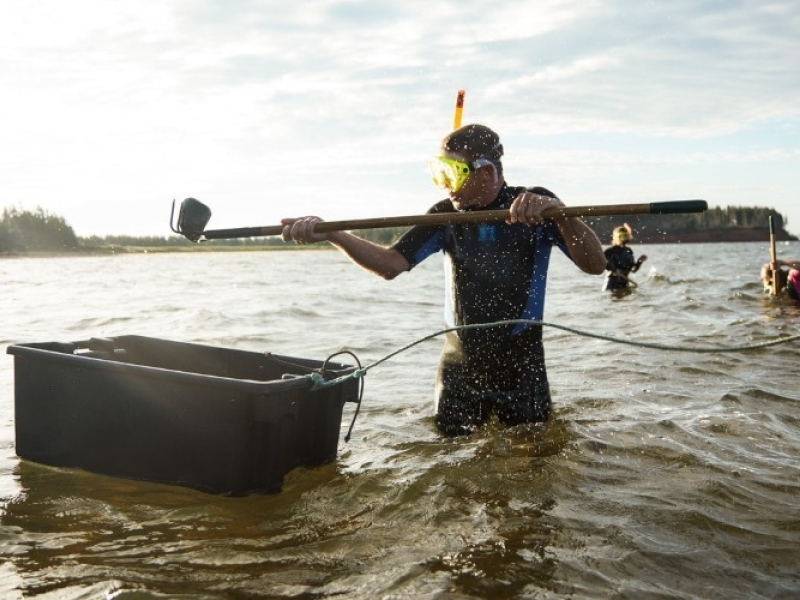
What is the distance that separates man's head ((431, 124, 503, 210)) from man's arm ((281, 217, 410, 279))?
56cm

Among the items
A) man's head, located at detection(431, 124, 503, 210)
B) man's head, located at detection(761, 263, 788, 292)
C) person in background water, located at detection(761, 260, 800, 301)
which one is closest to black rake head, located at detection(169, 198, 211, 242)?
man's head, located at detection(431, 124, 503, 210)

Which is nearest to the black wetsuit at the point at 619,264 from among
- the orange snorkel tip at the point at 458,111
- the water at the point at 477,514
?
the water at the point at 477,514

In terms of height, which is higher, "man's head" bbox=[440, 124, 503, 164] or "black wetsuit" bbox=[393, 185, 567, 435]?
"man's head" bbox=[440, 124, 503, 164]

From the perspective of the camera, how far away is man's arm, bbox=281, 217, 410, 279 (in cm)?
454

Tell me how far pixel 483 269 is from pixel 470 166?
0.65m

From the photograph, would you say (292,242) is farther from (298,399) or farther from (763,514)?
(763,514)

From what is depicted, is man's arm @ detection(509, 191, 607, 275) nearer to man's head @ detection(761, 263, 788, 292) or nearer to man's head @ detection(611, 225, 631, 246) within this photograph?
man's head @ detection(761, 263, 788, 292)

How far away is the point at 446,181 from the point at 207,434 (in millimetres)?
2072

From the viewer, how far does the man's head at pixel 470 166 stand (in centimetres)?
468

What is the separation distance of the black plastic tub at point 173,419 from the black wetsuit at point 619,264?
1577 cm

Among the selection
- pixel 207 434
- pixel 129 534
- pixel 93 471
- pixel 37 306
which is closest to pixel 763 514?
pixel 207 434

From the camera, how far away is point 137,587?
3123 millimetres

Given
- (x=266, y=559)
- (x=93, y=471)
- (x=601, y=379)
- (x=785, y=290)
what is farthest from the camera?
(x=785, y=290)

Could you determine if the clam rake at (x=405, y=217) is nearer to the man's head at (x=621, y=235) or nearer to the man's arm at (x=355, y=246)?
the man's arm at (x=355, y=246)
